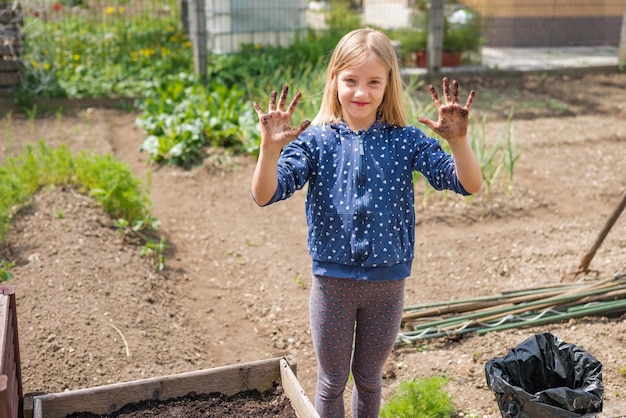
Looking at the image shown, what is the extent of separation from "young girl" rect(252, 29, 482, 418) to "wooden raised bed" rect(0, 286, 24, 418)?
82 centimetres

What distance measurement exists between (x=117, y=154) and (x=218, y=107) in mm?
1049

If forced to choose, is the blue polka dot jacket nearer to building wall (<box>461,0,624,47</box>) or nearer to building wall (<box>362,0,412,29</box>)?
building wall (<box>461,0,624,47</box>)

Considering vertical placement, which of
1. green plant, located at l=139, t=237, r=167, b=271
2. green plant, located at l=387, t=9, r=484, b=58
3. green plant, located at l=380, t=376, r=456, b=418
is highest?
green plant, located at l=387, t=9, r=484, b=58

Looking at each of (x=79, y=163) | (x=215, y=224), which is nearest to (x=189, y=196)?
(x=215, y=224)

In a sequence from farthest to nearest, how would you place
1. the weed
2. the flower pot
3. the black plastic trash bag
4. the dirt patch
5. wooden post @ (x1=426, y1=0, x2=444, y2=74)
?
the flower pot < wooden post @ (x1=426, y1=0, x2=444, y2=74) < the weed < the dirt patch < the black plastic trash bag

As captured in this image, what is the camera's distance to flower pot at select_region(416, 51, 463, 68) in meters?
10.1

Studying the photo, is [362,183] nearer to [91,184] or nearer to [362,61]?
[362,61]

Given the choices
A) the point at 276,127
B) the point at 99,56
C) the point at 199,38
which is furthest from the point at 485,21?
the point at 276,127

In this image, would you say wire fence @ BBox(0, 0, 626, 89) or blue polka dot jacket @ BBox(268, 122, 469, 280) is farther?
wire fence @ BBox(0, 0, 626, 89)

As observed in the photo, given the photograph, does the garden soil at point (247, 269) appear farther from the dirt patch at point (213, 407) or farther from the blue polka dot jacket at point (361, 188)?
the blue polka dot jacket at point (361, 188)

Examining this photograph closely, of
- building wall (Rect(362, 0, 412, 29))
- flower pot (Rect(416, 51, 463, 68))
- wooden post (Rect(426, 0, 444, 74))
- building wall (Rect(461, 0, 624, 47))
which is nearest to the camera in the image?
wooden post (Rect(426, 0, 444, 74))

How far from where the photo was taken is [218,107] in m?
7.13

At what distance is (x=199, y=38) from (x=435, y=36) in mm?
3106

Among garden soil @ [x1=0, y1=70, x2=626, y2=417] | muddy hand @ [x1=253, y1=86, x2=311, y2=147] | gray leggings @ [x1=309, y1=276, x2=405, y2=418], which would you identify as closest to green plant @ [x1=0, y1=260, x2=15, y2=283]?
garden soil @ [x1=0, y1=70, x2=626, y2=417]
